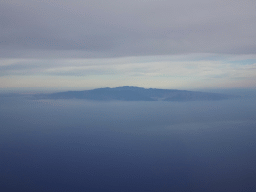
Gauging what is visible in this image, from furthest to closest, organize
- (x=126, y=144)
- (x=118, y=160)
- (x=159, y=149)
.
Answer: (x=126, y=144) → (x=159, y=149) → (x=118, y=160)

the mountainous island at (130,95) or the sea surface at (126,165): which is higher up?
the mountainous island at (130,95)

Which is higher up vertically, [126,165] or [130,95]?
[130,95]

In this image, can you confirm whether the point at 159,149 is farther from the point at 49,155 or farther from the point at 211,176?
the point at 49,155

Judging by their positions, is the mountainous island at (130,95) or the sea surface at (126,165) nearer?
the sea surface at (126,165)

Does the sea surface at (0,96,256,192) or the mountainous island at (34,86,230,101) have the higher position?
the mountainous island at (34,86,230,101)

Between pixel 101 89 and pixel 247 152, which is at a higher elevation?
pixel 101 89

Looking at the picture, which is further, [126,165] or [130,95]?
[130,95]

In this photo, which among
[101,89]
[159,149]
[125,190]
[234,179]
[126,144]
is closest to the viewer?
[125,190]

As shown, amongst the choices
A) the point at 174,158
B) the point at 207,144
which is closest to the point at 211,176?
the point at 174,158
